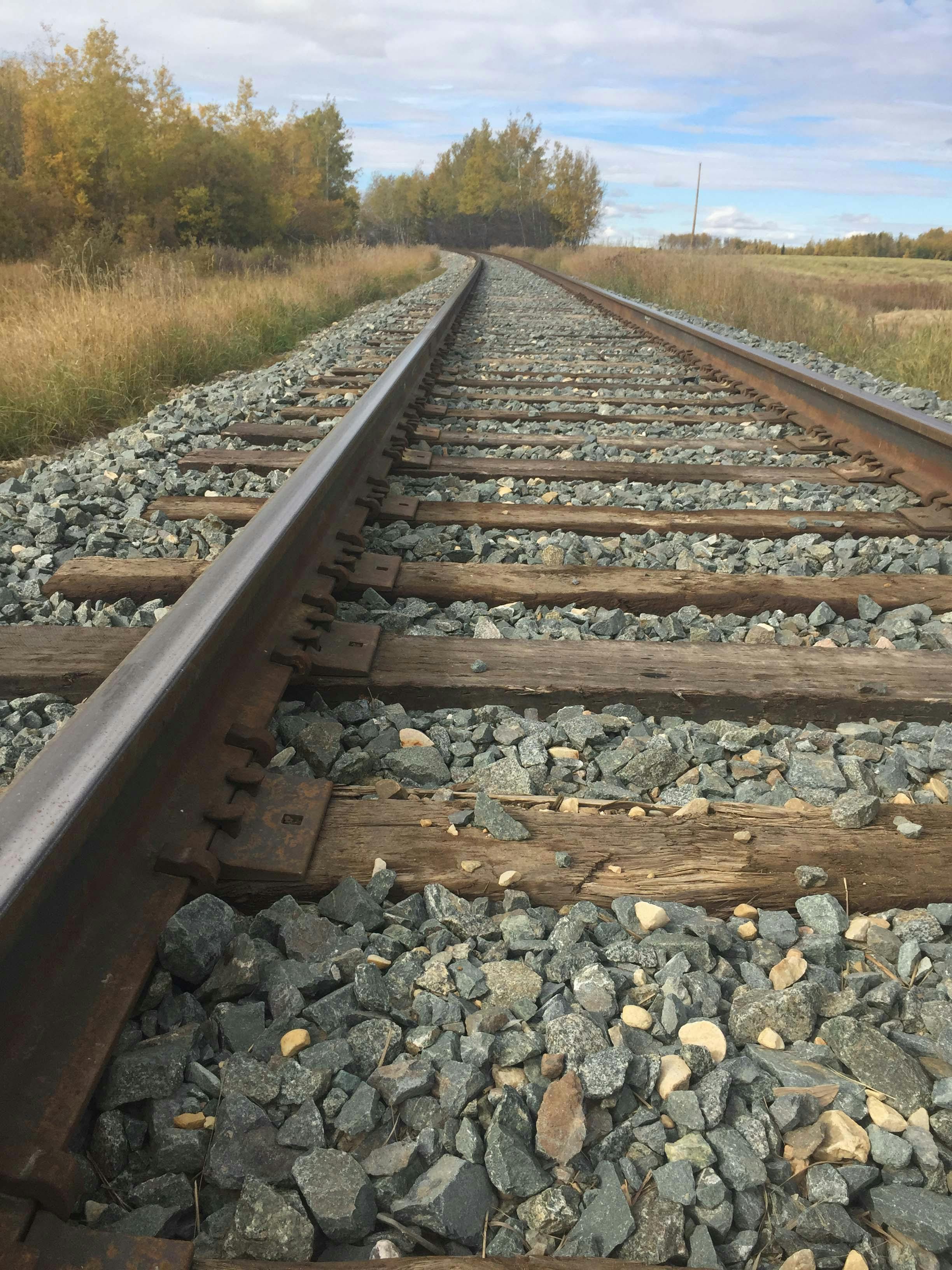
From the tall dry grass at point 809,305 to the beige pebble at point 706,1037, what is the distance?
6261mm

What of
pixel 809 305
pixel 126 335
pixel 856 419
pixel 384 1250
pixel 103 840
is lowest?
pixel 384 1250

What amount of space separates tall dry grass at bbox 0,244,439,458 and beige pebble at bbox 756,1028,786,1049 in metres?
4.55

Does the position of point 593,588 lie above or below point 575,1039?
above

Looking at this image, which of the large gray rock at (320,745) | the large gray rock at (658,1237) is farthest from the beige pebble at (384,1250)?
the large gray rock at (320,745)

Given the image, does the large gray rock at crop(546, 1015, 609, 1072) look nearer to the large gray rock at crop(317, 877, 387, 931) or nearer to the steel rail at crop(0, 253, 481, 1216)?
the large gray rock at crop(317, 877, 387, 931)

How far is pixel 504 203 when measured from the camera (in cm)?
6831

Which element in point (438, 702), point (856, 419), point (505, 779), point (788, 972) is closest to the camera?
point (788, 972)

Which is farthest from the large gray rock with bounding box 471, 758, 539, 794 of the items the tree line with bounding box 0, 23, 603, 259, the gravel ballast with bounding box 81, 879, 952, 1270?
the tree line with bounding box 0, 23, 603, 259

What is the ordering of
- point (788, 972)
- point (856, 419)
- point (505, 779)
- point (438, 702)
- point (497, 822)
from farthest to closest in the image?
point (856, 419) → point (438, 702) → point (505, 779) → point (497, 822) → point (788, 972)

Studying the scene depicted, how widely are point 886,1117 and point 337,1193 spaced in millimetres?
656

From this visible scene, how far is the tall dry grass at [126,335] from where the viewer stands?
190 inches

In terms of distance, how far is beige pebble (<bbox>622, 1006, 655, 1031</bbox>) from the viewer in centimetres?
122

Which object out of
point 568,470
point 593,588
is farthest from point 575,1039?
point 568,470

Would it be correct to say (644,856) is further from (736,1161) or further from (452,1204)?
(452,1204)
